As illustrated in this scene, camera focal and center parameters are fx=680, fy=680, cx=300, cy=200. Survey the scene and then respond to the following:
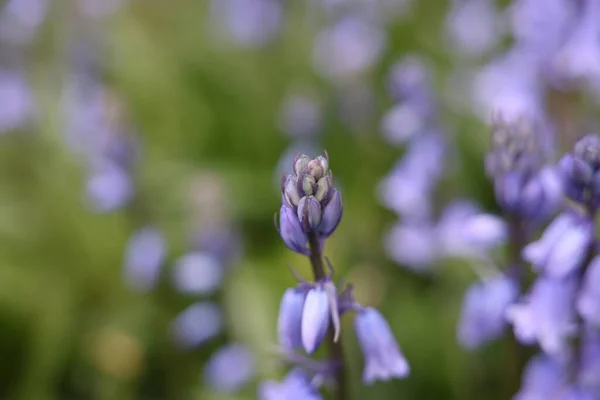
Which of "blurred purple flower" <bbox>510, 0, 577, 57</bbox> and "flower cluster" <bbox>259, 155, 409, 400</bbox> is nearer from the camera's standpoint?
"flower cluster" <bbox>259, 155, 409, 400</bbox>

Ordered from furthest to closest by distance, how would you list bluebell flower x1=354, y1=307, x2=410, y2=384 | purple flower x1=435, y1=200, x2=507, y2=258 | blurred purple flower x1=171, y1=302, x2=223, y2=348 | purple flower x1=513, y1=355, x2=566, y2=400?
blurred purple flower x1=171, y1=302, x2=223, y2=348
purple flower x1=435, y1=200, x2=507, y2=258
purple flower x1=513, y1=355, x2=566, y2=400
bluebell flower x1=354, y1=307, x2=410, y2=384

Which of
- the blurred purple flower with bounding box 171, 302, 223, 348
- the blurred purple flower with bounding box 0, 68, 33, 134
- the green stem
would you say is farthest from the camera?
the blurred purple flower with bounding box 0, 68, 33, 134

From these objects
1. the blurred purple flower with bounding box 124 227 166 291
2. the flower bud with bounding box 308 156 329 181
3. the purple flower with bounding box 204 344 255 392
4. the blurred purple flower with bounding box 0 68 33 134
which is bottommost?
the flower bud with bounding box 308 156 329 181

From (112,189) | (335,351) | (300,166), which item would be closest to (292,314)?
(335,351)

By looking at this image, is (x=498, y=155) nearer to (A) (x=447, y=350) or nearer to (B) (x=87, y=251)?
(A) (x=447, y=350)

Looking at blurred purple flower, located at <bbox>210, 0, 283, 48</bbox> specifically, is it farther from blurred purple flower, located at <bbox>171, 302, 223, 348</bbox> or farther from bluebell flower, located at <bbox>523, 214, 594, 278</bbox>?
bluebell flower, located at <bbox>523, 214, 594, 278</bbox>

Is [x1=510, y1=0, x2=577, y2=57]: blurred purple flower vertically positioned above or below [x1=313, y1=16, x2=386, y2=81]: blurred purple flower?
below

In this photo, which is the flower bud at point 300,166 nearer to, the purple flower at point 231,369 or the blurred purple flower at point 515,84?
the purple flower at point 231,369

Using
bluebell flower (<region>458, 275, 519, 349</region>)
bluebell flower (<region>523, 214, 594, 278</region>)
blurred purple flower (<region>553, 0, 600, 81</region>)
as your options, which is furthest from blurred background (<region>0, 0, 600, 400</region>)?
bluebell flower (<region>523, 214, 594, 278</region>)
